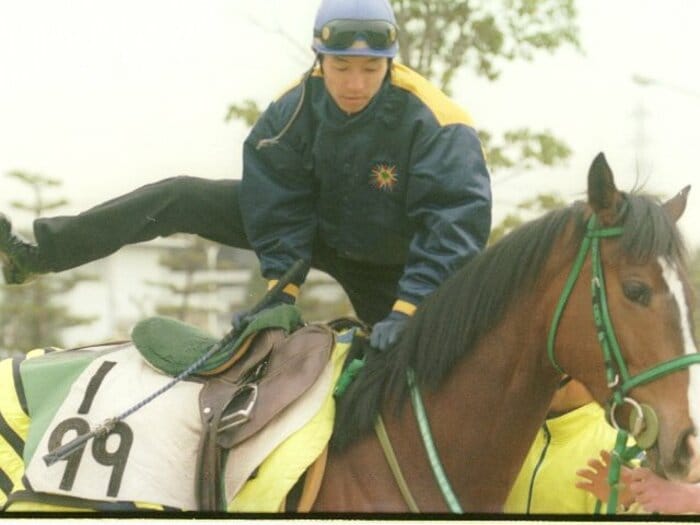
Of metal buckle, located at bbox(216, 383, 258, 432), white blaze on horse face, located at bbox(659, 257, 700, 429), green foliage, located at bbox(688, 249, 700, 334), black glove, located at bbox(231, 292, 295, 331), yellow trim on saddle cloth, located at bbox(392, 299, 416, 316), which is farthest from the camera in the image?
black glove, located at bbox(231, 292, 295, 331)

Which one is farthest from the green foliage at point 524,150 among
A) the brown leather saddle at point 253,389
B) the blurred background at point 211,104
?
the brown leather saddle at point 253,389

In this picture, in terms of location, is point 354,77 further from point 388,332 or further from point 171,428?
point 171,428

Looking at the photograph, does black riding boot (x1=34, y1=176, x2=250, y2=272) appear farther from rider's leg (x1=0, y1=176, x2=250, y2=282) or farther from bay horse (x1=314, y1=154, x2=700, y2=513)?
bay horse (x1=314, y1=154, x2=700, y2=513)

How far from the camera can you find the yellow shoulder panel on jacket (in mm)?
2430

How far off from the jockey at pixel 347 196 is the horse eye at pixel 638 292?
0.41 meters

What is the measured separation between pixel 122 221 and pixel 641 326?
1.28 meters

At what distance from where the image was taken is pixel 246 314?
8.43 ft

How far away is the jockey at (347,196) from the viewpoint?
240cm

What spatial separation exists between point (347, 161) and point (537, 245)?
50 centimetres

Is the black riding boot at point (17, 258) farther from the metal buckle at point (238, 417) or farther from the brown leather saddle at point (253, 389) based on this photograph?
the metal buckle at point (238, 417)

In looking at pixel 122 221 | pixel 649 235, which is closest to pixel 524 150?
pixel 649 235

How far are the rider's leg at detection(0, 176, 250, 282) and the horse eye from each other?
100 centimetres

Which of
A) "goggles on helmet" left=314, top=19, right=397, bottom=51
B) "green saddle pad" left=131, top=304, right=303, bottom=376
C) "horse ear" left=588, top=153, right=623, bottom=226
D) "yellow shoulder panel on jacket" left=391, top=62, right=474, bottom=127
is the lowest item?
"green saddle pad" left=131, top=304, right=303, bottom=376

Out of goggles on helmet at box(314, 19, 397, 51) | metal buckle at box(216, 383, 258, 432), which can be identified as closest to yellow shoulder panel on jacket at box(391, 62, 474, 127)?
goggles on helmet at box(314, 19, 397, 51)
